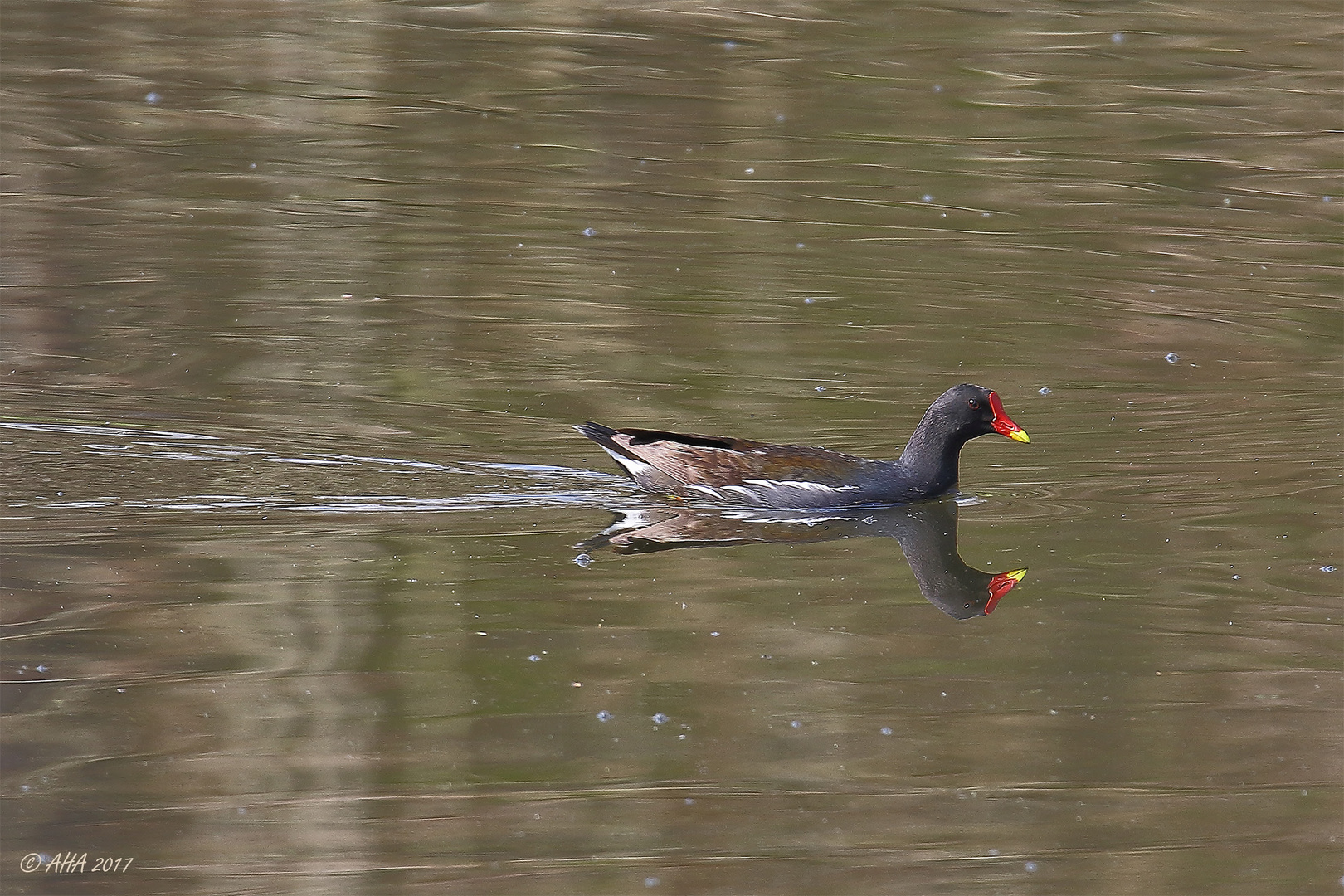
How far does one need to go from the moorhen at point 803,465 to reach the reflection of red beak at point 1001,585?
1.10 meters

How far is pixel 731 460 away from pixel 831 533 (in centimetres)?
61

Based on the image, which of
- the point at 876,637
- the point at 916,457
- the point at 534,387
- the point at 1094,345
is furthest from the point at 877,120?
the point at 876,637

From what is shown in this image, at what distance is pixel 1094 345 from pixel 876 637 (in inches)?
196

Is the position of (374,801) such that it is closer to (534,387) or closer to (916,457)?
(916,457)

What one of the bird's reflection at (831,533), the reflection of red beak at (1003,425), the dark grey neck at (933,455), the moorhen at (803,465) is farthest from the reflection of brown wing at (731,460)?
the reflection of red beak at (1003,425)

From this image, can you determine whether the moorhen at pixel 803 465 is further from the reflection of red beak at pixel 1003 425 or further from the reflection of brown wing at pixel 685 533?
the reflection of brown wing at pixel 685 533

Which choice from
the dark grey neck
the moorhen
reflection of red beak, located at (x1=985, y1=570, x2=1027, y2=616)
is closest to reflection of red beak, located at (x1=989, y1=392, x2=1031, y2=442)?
the moorhen

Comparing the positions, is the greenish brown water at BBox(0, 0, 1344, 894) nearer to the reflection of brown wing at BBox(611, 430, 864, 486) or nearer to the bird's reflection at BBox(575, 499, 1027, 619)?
the bird's reflection at BBox(575, 499, 1027, 619)

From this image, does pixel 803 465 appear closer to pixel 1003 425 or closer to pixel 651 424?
pixel 1003 425

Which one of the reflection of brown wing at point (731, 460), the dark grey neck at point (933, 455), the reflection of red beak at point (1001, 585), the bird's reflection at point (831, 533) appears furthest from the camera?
the dark grey neck at point (933, 455)

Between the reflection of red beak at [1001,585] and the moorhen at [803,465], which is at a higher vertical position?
the moorhen at [803,465]

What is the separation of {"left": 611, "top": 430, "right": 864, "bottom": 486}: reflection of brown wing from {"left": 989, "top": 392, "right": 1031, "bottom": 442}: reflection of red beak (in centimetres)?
70

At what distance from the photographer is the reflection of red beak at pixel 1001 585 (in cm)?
743

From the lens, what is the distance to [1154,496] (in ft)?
28.5
